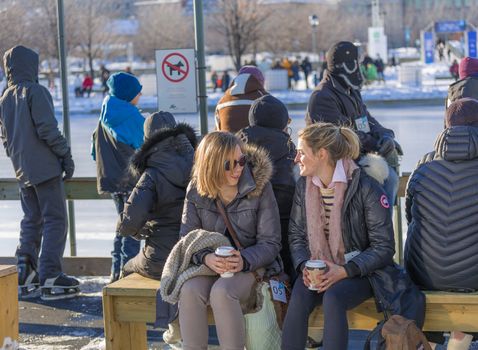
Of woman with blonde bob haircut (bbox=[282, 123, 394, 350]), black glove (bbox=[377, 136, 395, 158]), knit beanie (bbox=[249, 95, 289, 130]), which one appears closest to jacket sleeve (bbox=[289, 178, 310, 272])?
woman with blonde bob haircut (bbox=[282, 123, 394, 350])

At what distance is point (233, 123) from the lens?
264 inches

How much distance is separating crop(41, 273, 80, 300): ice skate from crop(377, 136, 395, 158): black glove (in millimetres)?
2770

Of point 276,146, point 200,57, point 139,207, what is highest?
point 200,57

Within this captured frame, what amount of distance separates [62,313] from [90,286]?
2.71ft

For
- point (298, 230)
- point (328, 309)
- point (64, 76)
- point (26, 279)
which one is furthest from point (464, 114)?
point (64, 76)

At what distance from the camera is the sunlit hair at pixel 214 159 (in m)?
5.09

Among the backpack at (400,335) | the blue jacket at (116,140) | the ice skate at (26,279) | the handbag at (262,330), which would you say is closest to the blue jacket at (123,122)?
the blue jacket at (116,140)

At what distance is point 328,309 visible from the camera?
476cm

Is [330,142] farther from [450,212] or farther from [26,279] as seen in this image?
[26,279]

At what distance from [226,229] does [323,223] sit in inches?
21.1

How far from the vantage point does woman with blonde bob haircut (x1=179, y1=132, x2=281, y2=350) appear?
193 inches

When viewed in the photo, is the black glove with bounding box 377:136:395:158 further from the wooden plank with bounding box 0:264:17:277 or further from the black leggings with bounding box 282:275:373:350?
the wooden plank with bounding box 0:264:17:277

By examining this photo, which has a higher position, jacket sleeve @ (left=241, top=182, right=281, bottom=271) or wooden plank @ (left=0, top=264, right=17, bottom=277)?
jacket sleeve @ (left=241, top=182, right=281, bottom=271)

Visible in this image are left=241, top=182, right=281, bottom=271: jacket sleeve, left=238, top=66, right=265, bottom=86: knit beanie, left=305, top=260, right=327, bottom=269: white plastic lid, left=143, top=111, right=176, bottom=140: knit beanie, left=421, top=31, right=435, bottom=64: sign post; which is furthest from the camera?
left=421, top=31, right=435, bottom=64: sign post
